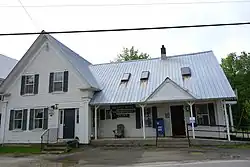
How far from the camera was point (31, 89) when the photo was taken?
17.3 metres

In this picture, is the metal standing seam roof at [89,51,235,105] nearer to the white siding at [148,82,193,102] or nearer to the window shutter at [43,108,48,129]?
the white siding at [148,82,193,102]

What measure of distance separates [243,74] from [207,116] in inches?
933

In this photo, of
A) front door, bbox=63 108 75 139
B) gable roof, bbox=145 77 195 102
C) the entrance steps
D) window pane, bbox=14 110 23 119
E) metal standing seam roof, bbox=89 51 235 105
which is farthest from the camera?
window pane, bbox=14 110 23 119

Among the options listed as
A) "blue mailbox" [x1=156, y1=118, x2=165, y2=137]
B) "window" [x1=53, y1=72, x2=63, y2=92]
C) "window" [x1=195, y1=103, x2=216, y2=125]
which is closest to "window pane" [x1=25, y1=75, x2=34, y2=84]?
"window" [x1=53, y1=72, x2=63, y2=92]

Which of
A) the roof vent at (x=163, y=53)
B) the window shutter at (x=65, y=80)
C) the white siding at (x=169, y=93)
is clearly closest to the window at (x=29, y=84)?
the window shutter at (x=65, y=80)

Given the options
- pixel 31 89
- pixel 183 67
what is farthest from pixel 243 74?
pixel 31 89

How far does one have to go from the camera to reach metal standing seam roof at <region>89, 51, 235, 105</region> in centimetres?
1474

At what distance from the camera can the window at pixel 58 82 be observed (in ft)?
54.7

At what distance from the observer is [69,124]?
52.0 feet

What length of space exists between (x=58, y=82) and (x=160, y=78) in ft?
24.6

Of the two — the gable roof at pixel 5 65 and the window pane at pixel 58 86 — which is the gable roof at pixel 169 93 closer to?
the window pane at pixel 58 86

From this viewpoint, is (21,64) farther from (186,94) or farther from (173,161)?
(173,161)

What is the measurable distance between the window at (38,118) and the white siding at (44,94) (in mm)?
354

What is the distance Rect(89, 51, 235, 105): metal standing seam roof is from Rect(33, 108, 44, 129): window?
12.9 ft
